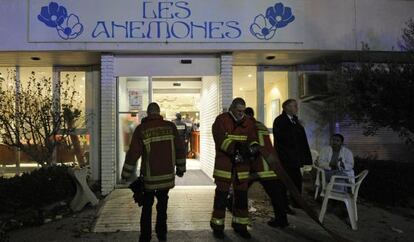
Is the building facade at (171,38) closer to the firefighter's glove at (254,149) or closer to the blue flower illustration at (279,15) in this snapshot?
the blue flower illustration at (279,15)

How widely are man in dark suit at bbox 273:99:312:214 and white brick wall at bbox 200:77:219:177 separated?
112 inches

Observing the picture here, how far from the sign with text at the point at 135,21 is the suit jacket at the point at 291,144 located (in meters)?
2.81

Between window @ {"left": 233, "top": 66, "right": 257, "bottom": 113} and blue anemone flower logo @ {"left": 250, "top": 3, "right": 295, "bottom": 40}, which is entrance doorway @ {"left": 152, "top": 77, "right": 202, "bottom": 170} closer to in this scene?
window @ {"left": 233, "top": 66, "right": 257, "bottom": 113}

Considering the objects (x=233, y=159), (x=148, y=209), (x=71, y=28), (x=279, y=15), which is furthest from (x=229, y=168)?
(x=71, y=28)

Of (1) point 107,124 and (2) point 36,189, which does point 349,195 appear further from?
(2) point 36,189

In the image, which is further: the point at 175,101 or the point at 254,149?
the point at 175,101

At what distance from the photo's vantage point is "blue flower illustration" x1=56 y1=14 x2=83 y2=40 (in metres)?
8.32

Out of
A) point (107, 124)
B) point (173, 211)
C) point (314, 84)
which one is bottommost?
point (173, 211)

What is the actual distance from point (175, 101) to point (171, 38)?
6.16 meters

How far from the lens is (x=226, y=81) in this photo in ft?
28.4

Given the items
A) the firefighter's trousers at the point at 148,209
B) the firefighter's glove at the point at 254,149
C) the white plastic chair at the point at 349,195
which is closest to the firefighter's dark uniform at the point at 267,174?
the firefighter's glove at the point at 254,149

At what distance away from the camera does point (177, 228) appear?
19.9 ft

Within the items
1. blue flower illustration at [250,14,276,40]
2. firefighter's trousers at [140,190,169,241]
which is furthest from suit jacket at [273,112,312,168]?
blue flower illustration at [250,14,276,40]

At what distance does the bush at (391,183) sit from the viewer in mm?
7641
